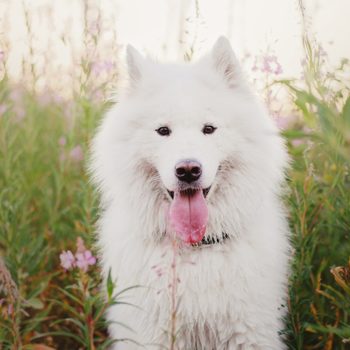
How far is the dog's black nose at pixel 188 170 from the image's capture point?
2.33 m

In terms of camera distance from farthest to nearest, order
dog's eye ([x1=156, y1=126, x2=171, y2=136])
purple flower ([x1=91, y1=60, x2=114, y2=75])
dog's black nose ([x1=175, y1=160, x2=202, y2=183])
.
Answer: purple flower ([x1=91, y1=60, x2=114, y2=75])
dog's eye ([x1=156, y1=126, x2=171, y2=136])
dog's black nose ([x1=175, y1=160, x2=202, y2=183])

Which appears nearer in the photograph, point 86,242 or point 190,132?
point 190,132

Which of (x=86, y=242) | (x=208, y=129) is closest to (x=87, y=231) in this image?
(x=86, y=242)

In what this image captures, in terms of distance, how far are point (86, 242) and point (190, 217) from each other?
1095mm

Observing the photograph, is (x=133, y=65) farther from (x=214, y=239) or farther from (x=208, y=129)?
(x=214, y=239)

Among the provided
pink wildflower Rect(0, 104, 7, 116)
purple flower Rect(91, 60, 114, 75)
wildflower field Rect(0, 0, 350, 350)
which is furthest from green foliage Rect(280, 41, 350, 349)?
pink wildflower Rect(0, 104, 7, 116)

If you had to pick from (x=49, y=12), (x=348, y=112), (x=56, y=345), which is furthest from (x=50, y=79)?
(x=348, y=112)

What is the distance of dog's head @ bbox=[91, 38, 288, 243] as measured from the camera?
2461mm

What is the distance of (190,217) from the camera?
2549mm

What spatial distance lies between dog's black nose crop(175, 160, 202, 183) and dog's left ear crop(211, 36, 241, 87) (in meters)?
0.69

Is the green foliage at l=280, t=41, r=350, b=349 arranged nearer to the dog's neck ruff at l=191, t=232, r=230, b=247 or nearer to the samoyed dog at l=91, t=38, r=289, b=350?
the samoyed dog at l=91, t=38, r=289, b=350

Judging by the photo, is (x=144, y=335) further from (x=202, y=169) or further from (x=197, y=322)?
(x=202, y=169)

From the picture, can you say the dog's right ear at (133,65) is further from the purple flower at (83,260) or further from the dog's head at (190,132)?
the purple flower at (83,260)

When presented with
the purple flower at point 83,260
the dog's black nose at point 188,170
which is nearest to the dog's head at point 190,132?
the dog's black nose at point 188,170
